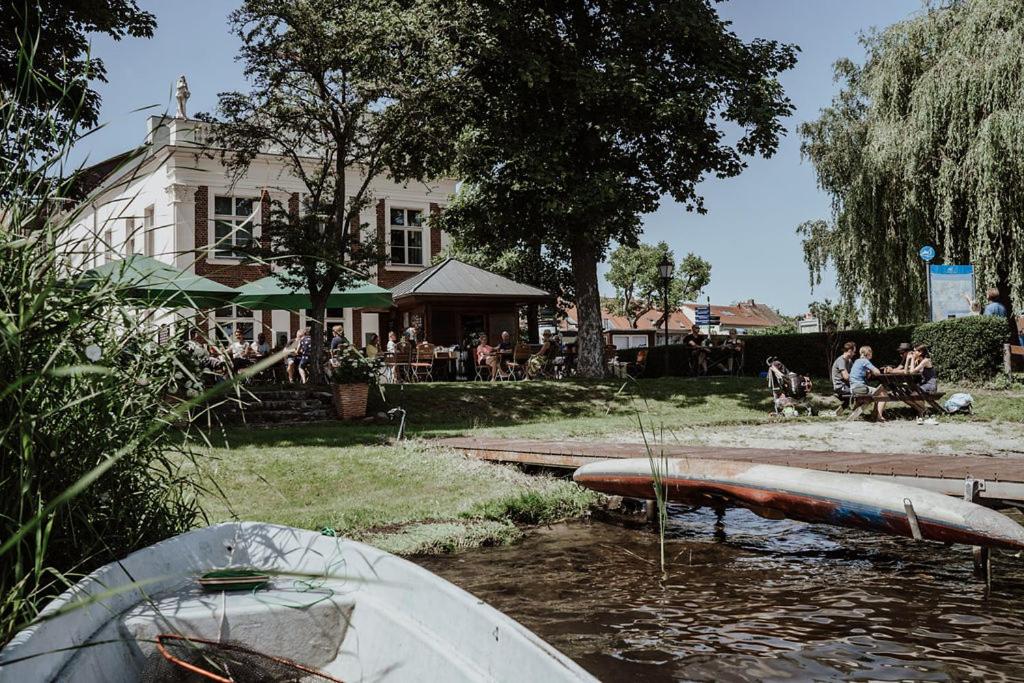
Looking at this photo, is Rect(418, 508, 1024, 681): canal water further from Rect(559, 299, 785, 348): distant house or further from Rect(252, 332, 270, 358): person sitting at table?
Rect(559, 299, 785, 348): distant house

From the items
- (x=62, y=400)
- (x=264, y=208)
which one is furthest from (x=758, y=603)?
(x=264, y=208)

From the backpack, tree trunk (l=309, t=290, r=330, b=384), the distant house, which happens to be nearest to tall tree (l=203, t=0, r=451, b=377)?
tree trunk (l=309, t=290, r=330, b=384)

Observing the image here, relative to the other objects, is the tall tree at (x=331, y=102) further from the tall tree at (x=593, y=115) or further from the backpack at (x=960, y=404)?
the backpack at (x=960, y=404)

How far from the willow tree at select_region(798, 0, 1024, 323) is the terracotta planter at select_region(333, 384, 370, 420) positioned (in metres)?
13.9

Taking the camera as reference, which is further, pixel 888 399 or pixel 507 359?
pixel 507 359

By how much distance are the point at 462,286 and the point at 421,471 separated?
618 inches

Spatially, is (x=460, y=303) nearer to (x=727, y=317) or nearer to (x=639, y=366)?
(x=639, y=366)

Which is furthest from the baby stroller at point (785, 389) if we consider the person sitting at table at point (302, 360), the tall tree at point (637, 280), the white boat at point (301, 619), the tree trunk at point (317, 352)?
Result: the tall tree at point (637, 280)

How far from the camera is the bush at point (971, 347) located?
598 inches

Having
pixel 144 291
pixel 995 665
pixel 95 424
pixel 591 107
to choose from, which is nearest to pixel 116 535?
pixel 95 424

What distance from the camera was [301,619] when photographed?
2738mm

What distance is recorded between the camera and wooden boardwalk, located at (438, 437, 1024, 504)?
17.8 ft

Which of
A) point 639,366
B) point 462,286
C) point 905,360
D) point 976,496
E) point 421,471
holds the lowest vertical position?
point 421,471

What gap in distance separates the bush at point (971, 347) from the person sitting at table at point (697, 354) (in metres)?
6.81
